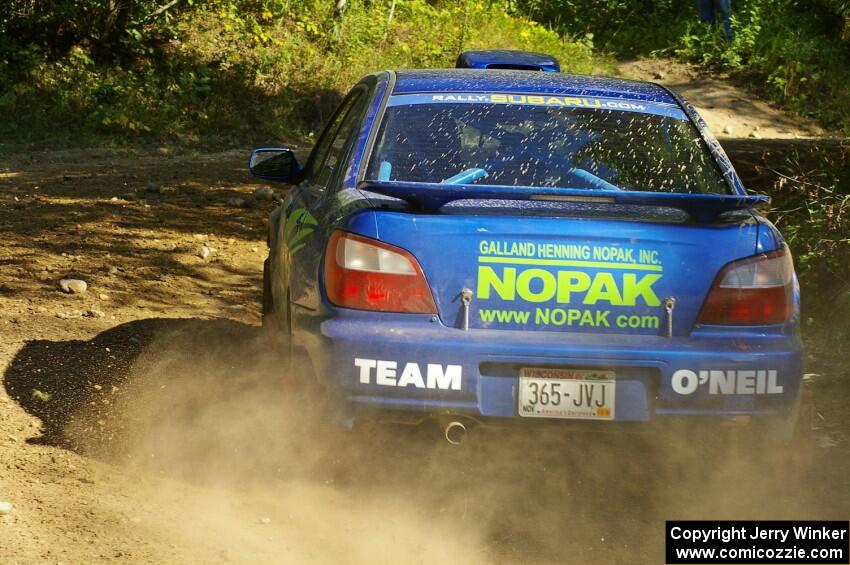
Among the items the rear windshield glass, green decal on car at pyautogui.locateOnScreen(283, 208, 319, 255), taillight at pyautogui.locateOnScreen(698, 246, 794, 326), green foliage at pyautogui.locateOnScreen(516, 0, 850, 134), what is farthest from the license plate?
green foliage at pyautogui.locateOnScreen(516, 0, 850, 134)

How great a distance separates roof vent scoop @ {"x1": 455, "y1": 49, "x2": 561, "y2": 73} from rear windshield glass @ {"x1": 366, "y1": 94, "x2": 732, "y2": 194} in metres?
3.79

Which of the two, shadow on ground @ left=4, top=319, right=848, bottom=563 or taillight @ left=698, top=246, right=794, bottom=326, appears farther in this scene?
shadow on ground @ left=4, top=319, right=848, bottom=563

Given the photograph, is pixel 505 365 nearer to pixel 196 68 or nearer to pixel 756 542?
pixel 756 542

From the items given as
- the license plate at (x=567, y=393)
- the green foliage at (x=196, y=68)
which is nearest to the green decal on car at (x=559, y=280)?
the license plate at (x=567, y=393)

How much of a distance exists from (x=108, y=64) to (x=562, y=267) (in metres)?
12.1

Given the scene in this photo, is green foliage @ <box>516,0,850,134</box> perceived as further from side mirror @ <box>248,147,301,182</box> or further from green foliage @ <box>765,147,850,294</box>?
side mirror @ <box>248,147,301,182</box>

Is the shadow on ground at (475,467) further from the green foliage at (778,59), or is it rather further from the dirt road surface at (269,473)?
the green foliage at (778,59)

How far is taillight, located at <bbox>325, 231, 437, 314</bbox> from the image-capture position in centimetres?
374

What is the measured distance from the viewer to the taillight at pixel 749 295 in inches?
151

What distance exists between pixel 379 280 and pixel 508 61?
5.61 m

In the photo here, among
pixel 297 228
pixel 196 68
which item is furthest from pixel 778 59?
pixel 297 228

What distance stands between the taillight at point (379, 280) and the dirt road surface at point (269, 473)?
43 centimetres

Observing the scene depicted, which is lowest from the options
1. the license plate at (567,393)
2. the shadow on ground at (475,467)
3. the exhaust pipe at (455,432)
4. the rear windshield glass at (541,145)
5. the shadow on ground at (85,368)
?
the shadow on ground at (85,368)

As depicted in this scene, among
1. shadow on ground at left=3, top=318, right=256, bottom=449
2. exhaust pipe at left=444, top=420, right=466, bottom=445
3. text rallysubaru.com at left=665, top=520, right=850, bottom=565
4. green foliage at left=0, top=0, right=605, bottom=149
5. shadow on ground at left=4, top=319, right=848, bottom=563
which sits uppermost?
exhaust pipe at left=444, top=420, right=466, bottom=445
